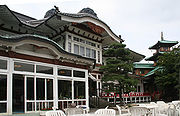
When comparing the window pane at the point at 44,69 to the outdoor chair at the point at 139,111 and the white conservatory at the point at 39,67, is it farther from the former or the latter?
the outdoor chair at the point at 139,111

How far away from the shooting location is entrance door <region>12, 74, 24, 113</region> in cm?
798

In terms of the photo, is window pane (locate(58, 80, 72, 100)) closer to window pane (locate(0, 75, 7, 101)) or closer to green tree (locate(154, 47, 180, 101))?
window pane (locate(0, 75, 7, 101))

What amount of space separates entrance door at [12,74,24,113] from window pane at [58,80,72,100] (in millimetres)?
1856

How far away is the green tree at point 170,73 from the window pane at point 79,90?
36.4ft

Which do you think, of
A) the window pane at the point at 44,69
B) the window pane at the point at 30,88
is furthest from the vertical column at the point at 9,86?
the window pane at the point at 44,69

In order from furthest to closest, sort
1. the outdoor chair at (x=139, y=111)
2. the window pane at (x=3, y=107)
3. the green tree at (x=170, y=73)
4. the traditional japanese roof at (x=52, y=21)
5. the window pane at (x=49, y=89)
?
the green tree at (x=170, y=73) < the traditional japanese roof at (x=52, y=21) < the window pane at (x=49, y=89) < the window pane at (x=3, y=107) < the outdoor chair at (x=139, y=111)

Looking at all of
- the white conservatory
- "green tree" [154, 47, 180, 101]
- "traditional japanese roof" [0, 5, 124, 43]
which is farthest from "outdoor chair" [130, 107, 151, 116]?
"green tree" [154, 47, 180, 101]

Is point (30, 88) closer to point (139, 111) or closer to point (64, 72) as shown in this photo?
point (64, 72)

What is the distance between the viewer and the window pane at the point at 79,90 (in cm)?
1038

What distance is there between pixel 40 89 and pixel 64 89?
5.00 ft

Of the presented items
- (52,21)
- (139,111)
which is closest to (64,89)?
(139,111)

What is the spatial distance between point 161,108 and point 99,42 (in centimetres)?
983

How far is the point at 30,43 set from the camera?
308 inches

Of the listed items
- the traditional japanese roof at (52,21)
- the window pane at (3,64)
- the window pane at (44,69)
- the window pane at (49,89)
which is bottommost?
the window pane at (49,89)
